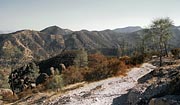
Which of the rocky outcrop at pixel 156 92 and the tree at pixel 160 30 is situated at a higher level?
the tree at pixel 160 30

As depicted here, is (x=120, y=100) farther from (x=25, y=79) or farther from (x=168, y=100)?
(x=25, y=79)

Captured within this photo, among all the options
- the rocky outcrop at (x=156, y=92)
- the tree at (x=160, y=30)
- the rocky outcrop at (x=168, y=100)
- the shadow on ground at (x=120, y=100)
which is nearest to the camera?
the rocky outcrop at (x=168, y=100)

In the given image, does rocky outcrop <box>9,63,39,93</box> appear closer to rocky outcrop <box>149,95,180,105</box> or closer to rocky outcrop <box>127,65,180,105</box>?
rocky outcrop <box>127,65,180,105</box>

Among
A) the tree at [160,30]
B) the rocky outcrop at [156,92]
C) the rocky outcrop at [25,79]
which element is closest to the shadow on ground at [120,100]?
the rocky outcrop at [156,92]

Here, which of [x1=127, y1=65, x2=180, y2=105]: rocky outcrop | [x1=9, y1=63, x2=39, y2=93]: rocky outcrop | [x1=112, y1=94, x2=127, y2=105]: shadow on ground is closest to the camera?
[x1=127, y1=65, x2=180, y2=105]: rocky outcrop

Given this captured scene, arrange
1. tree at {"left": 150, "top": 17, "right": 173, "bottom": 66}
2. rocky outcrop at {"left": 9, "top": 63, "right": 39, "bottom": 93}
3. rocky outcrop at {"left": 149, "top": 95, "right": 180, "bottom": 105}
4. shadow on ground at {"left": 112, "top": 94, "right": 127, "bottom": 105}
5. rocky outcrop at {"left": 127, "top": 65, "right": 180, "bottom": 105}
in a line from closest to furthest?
rocky outcrop at {"left": 149, "top": 95, "right": 180, "bottom": 105}, rocky outcrop at {"left": 127, "top": 65, "right": 180, "bottom": 105}, shadow on ground at {"left": 112, "top": 94, "right": 127, "bottom": 105}, tree at {"left": 150, "top": 17, "right": 173, "bottom": 66}, rocky outcrop at {"left": 9, "top": 63, "right": 39, "bottom": 93}

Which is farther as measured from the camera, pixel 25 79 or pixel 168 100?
pixel 25 79

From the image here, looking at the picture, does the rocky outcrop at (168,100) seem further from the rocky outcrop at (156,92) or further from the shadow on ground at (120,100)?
the shadow on ground at (120,100)

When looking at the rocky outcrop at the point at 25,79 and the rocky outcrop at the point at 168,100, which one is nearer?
the rocky outcrop at the point at 168,100

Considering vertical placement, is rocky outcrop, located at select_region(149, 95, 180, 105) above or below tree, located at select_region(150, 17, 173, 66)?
below

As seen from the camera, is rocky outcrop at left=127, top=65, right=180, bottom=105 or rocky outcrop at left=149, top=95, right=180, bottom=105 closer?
rocky outcrop at left=149, top=95, right=180, bottom=105

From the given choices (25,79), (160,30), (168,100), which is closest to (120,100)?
(168,100)

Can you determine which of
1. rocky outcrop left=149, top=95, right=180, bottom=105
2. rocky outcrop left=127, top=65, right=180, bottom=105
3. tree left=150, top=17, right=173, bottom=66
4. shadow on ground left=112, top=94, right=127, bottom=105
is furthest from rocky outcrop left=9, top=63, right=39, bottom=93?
rocky outcrop left=149, top=95, right=180, bottom=105

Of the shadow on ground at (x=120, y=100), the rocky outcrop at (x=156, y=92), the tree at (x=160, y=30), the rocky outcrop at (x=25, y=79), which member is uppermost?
the tree at (x=160, y=30)
